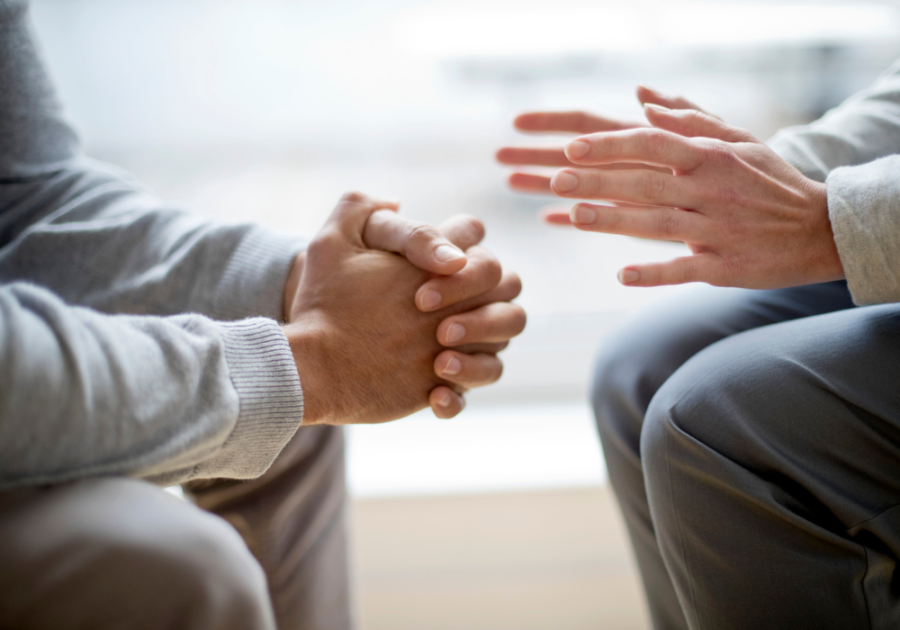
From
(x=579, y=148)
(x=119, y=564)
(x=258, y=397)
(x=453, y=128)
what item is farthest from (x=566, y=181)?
(x=453, y=128)

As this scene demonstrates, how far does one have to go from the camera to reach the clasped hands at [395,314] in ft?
2.45

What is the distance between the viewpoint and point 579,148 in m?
0.64

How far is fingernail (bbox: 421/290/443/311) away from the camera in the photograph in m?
0.78

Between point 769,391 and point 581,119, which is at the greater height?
point 581,119

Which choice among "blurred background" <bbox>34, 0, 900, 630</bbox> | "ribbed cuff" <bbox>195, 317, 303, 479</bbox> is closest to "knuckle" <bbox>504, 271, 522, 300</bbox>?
"ribbed cuff" <bbox>195, 317, 303, 479</bbox>

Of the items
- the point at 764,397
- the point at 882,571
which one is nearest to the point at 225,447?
the point at 764,397

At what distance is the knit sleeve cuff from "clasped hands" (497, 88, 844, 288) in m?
0.02

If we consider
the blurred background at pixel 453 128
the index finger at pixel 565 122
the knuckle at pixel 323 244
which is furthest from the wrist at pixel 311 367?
the blurred background at pixel 453 128

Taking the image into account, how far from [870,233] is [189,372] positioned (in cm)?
63

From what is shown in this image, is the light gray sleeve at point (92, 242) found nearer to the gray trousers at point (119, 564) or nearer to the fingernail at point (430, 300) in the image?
the fingernail at point (430, 300)

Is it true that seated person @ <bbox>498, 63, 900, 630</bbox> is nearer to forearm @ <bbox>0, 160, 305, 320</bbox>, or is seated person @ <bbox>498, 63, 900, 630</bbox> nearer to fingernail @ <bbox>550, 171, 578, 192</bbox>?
fingernail @ <bbox>550, 171, 578, 192</bbox>

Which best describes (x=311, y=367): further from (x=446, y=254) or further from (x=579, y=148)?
(x=579, y=148)

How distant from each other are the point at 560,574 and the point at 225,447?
0.83 m

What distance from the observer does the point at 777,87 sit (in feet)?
4.59
